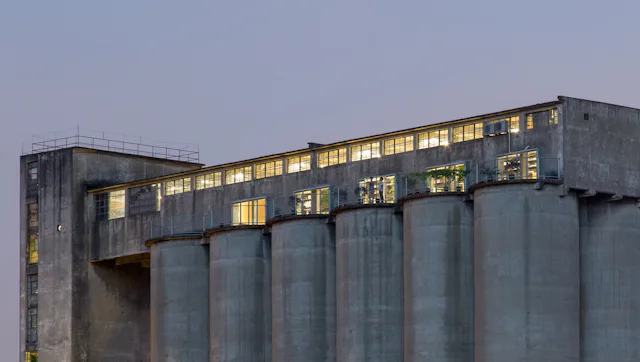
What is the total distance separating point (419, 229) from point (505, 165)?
23.1ft

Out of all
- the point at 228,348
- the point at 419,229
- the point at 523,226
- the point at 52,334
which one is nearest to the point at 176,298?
the point at 228,348

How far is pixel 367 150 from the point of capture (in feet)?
393

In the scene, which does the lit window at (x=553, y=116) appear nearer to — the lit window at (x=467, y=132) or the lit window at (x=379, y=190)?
the lit window at (x=467, y=132)

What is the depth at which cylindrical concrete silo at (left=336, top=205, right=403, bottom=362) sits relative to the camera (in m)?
110

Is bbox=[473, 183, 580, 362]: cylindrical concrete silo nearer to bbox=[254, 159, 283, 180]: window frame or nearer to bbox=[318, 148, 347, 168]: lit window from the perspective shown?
bbox=[318, 148, 347, 168]: lit window

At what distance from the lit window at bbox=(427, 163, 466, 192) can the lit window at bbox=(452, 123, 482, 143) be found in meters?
2.67

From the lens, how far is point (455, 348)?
105 m

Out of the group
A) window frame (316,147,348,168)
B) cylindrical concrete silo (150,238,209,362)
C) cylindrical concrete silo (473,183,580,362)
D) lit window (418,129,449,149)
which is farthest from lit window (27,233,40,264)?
cylindrical concrete silo (473,183,580,362)

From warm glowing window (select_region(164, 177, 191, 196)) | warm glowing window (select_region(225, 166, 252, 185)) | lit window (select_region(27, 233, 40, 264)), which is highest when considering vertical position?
warm glowing window (select_region(225, 166, 252, 185))

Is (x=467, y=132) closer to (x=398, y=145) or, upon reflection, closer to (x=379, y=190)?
(x=398, y=145)

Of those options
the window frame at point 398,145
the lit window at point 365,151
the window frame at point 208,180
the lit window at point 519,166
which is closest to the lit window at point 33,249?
the window frame at point 208,180

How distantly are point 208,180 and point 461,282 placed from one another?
3175cm

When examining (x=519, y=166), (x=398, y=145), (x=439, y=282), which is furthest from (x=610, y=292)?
(x=398, y=145)

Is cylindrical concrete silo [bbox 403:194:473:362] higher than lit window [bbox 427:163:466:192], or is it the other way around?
lit window [bbox 427:163:466:192]
